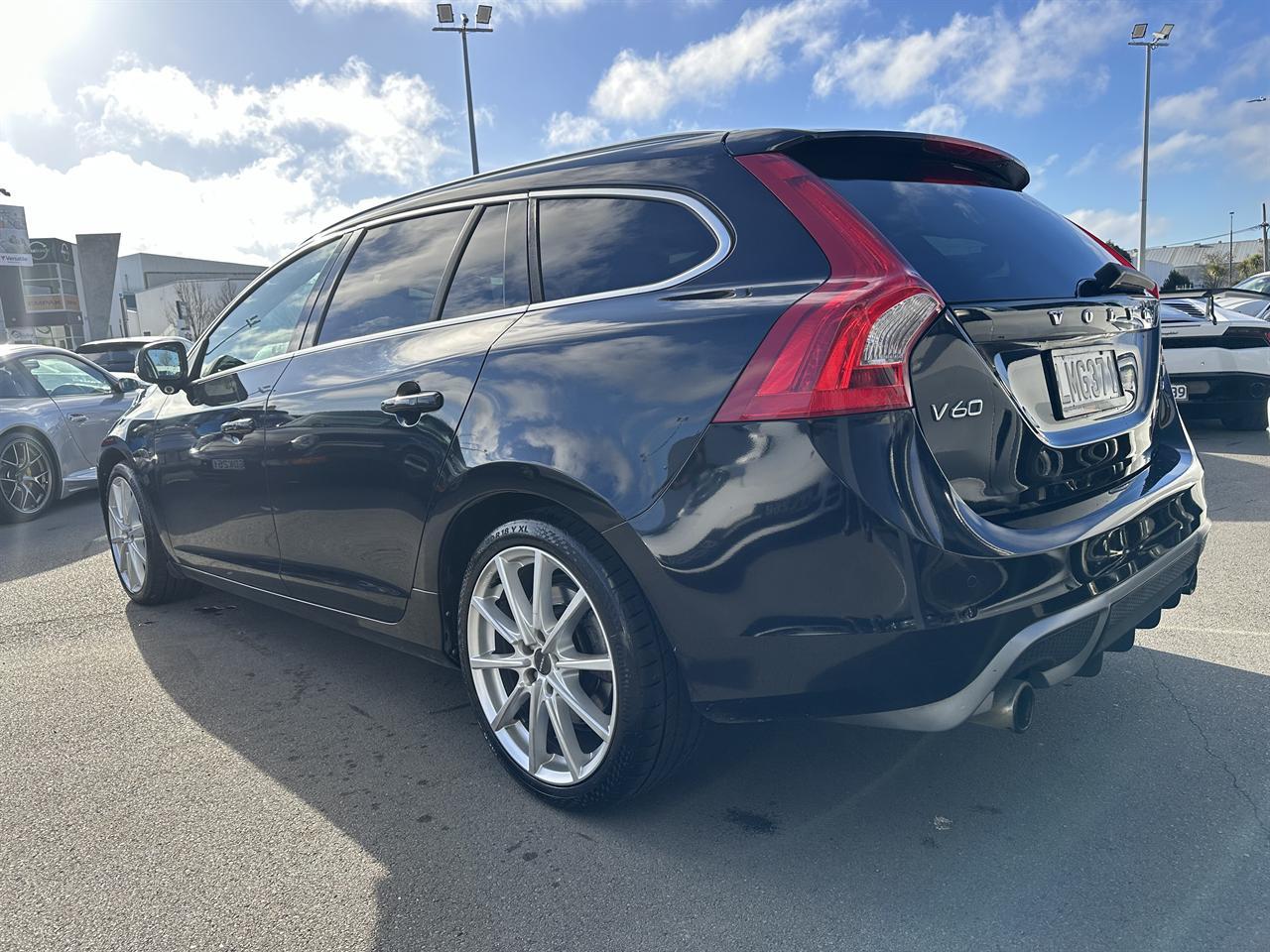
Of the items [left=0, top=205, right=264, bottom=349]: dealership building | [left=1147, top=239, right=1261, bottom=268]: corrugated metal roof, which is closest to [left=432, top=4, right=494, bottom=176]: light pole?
[left=0, top=205, right=264, bottom=349]: dealership building

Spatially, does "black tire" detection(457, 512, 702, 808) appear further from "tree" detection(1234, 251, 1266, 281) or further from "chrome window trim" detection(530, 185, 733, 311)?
"tree" detection(1234, 251, 1266, 281)

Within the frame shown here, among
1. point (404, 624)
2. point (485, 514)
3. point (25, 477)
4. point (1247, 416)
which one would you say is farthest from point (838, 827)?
point (1247, 416)

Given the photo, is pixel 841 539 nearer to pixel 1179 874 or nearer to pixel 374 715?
pixel 1179 874

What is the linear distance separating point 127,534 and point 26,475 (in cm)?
371

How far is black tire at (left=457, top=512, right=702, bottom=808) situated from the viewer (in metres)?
2.29

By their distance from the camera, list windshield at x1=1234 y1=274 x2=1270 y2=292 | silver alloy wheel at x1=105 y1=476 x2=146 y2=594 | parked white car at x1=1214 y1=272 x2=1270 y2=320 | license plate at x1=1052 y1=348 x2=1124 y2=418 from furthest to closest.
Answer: windshield at x1=1234 y1=274 x2=1270 y2=292 < parked white car at x1=1214 y1=272 x2=1270 y2=320 < silver alloy wheel at x1=105 y1=476 x2=146 y2=594 < license plate at x1=1052 y1=348 x2=1124 y2=418

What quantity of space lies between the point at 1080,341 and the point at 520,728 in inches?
72.5

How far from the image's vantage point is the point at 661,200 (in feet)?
8.02

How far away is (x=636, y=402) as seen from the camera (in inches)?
87.6

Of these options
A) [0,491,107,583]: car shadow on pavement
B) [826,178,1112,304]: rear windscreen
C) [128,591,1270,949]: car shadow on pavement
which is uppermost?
[826,178,1112,304]: rear windscreen

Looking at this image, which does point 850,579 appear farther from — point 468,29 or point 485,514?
point 468,29

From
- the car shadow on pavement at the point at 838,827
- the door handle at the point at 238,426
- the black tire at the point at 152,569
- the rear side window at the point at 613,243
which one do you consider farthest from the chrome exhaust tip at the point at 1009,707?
the black tire at the point at 152,569

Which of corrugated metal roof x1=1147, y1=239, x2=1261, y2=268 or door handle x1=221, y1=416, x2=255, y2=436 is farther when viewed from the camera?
corrugated metal roof x1=1147, y1=239, x2=1261, y2=268

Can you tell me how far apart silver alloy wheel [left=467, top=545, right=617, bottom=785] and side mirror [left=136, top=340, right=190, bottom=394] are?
2.25 metres
